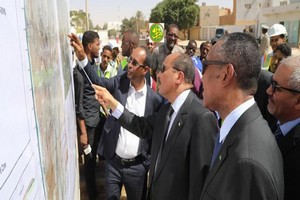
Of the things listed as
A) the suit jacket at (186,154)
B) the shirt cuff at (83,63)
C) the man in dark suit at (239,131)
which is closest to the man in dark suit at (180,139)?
the suit jacket at (186,154)

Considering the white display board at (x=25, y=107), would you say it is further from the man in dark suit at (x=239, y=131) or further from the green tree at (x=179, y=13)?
the green tree at (x=179, y=13)

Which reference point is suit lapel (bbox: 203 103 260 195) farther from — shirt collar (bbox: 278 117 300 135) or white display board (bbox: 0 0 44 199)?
white display board (bbox: 0 0 44 199)

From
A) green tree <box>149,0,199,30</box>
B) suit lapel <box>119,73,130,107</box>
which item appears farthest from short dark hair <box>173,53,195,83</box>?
green tree <box>149,0,199,30</box>

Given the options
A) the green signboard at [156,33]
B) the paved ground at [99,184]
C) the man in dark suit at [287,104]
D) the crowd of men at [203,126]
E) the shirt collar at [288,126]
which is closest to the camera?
the crowd of men at [203,126]

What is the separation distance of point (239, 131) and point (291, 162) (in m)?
0.46

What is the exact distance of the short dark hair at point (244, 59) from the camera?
1469 millimetres

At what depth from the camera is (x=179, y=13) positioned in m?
51.4

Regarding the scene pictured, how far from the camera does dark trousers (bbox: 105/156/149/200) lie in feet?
9.29

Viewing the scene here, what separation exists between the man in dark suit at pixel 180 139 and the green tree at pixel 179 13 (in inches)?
2001

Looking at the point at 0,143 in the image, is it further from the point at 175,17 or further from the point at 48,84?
the point at 175,17

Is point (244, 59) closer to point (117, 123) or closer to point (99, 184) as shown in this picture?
point (117, 123)

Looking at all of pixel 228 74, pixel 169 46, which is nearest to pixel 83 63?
pixel 228 74

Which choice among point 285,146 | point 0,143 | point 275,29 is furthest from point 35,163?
point 275,29

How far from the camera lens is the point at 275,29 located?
15.8 feet
